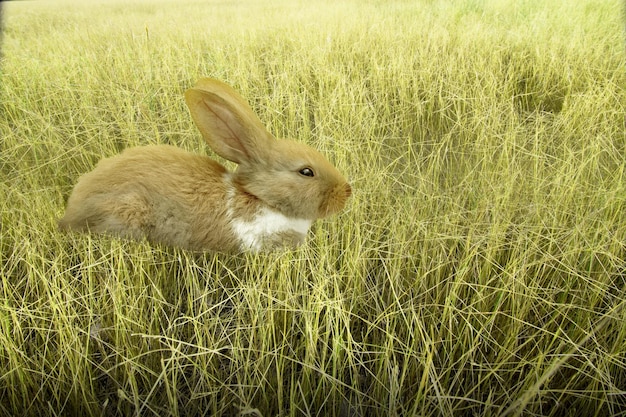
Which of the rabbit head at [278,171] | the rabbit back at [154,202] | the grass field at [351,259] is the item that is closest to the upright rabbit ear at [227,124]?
the rabbit head at [278,171]

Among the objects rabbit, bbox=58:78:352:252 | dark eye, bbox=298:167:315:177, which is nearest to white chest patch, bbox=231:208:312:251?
rabbit, bbox=58:78:352:252

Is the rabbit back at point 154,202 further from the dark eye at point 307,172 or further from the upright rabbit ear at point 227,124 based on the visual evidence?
the dark eye at point 307,172

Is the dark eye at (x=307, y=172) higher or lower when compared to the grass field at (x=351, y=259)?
higher

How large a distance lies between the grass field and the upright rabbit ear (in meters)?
0.39

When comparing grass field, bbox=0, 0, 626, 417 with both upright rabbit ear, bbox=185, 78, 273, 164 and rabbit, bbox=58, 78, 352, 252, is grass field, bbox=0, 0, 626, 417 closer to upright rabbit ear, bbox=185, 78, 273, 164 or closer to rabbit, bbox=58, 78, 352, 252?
rabbit, bbox=58, 78, 352, 252

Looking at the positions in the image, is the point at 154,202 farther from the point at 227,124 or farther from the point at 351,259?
the point at 351,259

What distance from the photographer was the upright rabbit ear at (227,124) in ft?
5.22

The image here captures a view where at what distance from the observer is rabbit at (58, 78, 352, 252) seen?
1681mm

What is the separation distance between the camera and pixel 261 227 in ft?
5.79

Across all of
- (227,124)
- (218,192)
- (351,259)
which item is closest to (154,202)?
(218,192)

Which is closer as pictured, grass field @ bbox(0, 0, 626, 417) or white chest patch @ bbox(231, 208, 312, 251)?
grass field @ bbox(0, 0, 626, 417)

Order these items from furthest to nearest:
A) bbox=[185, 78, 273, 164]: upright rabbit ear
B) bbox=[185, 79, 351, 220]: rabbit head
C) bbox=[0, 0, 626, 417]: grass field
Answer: bbox=[185, 79, 351, 220]: rabbit head → bbox=[185, 78, 273, 164]: upright rabbit ear → bbox=[0, 0, 626, 417]: grass field

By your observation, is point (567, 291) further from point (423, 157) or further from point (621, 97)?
point (621, 97)

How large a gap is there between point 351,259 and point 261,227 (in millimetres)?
351
